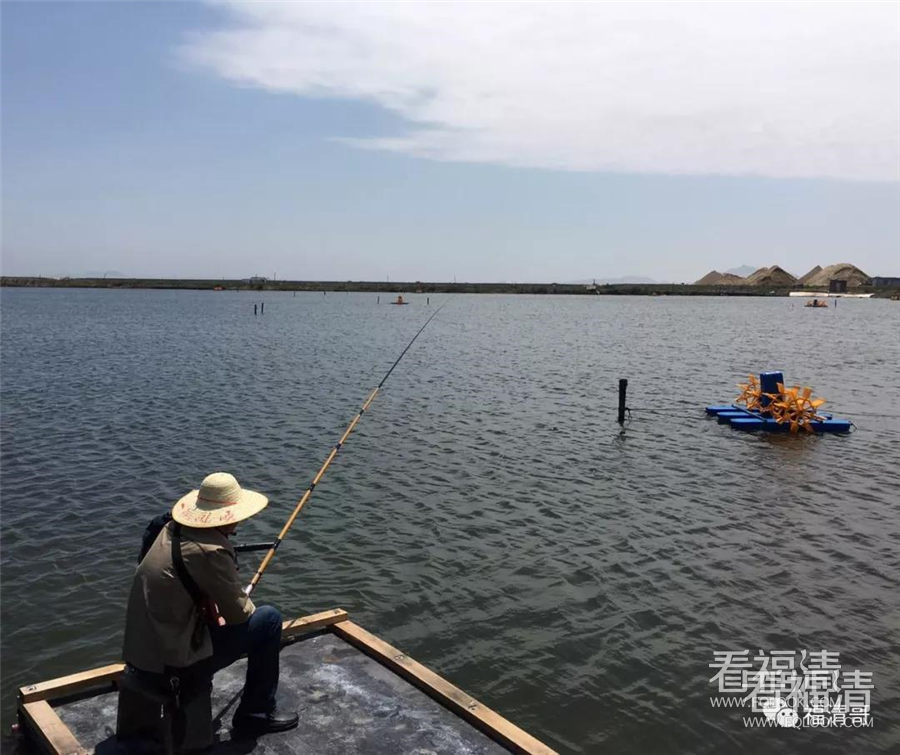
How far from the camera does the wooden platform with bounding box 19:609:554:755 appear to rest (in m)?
6.05

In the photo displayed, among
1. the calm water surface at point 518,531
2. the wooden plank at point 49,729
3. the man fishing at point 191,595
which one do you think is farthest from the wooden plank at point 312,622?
the wooden plank at point 49,729

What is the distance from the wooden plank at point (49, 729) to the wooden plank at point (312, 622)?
227cm

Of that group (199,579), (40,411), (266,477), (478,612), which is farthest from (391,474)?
(40,411)

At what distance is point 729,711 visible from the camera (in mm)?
8617

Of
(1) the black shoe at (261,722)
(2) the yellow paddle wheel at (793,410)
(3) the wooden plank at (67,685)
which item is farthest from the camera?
(2) the yellow paddle wheel at (793,410)

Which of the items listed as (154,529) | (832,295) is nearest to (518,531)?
(154,529)

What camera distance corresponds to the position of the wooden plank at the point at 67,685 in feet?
22.0

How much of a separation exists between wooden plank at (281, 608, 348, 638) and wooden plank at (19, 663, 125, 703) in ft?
5.63

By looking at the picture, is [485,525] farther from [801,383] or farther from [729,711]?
[801,383]

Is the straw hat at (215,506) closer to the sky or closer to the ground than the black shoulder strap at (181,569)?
closer to the sky

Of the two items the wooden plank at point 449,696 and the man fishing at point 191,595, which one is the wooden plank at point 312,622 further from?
the man fishing at point 191,595

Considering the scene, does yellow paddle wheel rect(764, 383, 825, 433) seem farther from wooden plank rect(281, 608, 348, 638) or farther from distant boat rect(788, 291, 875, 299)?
distant boat rect(788, 291, 875, 299)

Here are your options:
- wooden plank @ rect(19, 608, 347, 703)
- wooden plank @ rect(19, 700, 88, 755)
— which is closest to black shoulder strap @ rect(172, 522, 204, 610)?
wooden plank @ rect(19, 700, 88, 755)

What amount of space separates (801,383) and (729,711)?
31633 millimetres
